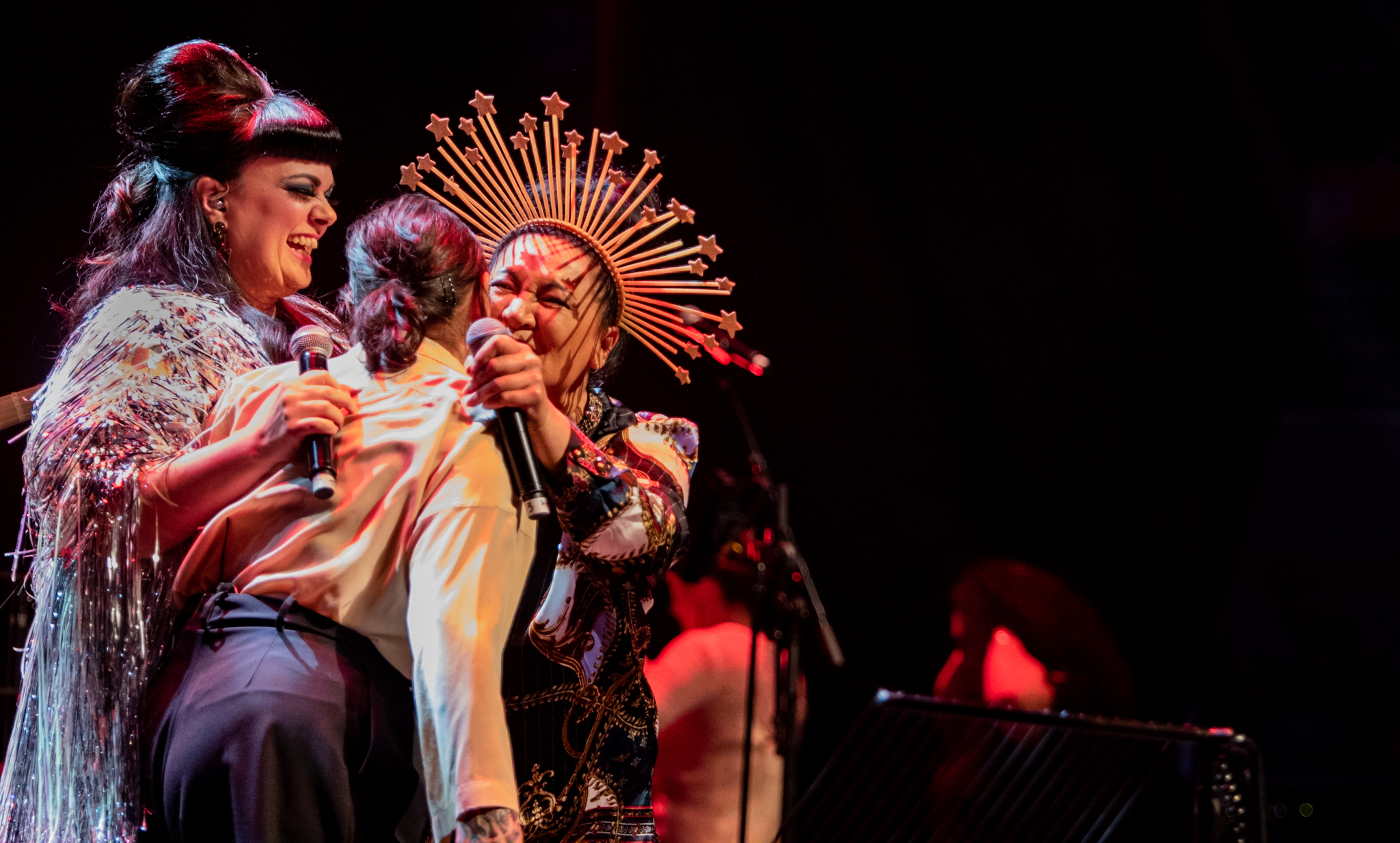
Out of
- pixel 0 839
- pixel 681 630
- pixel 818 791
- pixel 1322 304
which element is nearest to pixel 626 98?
pixel 681 630

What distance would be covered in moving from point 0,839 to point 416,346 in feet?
3.29

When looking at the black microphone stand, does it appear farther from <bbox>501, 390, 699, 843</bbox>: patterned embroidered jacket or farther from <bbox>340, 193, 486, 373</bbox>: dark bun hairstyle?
<bbox>340, 193, 486, 373</bbox>: dark bun hairstyle

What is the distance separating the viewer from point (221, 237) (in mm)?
2094

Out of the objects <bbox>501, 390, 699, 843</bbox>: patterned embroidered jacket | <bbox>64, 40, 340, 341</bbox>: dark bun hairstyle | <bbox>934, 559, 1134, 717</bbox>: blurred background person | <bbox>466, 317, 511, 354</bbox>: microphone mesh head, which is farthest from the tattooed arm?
<bbox>934, 559, 1134, 717</bbox>: blurred background person

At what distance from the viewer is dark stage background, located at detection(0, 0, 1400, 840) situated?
14.3 feet

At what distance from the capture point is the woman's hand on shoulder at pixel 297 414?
5.07ft

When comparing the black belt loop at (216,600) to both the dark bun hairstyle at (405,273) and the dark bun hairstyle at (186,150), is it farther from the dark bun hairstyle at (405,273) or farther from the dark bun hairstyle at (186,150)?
the dark bun hairstyle at (186,150)

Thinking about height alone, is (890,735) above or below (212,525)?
below

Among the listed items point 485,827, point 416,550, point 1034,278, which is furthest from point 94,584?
point 1034,278

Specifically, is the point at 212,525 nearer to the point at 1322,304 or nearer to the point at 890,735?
the point at 890,735

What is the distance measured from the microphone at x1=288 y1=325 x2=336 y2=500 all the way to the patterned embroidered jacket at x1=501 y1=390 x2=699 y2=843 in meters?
0.37

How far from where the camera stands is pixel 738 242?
425cm

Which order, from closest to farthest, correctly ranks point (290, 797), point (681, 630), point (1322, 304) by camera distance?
point (290, 797) < point (681, 630) < point (1322, 304)

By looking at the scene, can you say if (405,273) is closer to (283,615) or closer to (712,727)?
(283,615)
